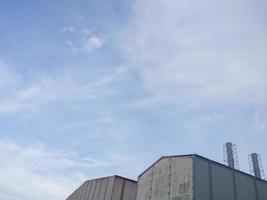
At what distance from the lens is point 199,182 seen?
1404 cm

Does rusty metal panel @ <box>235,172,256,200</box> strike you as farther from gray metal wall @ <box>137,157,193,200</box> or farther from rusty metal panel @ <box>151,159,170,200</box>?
rusty metal panel @ <box>151,159,170,200</box>

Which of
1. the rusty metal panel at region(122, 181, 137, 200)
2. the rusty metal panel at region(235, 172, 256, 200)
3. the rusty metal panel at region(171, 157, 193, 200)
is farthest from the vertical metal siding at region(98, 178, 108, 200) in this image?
the rusty metal panel at region(235, 172, 256, 200)

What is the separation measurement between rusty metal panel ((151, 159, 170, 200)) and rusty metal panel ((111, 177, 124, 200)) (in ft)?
16.4

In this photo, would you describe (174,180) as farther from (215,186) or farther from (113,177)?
(113,177)

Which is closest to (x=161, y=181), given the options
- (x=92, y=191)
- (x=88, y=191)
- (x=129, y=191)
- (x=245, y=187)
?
(x=245, y=187)

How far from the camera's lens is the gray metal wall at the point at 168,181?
1437 cm

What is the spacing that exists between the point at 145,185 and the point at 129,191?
3.62 meters

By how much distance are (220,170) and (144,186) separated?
19.5ft

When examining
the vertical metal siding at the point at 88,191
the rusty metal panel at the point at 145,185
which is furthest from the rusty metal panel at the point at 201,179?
the vertical metal siding at the point at 88,191

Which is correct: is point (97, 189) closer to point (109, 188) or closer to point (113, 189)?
point (109, 188)

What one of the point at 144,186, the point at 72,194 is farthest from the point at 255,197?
the point at 72,194

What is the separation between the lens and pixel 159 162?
1775 cm

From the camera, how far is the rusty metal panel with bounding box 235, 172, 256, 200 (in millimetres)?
15305

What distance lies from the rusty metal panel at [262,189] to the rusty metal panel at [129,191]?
9828mm
